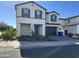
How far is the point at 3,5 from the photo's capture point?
15.6ft

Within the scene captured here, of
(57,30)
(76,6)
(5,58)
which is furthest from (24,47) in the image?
(76,6)

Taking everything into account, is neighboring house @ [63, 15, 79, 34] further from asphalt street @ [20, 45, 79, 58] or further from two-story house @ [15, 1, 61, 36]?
asphalt street @ [20, 45, 79, 58]

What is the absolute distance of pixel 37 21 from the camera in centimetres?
490

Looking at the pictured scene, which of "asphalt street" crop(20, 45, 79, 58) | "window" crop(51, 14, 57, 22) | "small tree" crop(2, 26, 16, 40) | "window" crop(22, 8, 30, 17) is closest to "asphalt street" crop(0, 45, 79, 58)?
"asphalt street" crop(20, 45, 79, 58)

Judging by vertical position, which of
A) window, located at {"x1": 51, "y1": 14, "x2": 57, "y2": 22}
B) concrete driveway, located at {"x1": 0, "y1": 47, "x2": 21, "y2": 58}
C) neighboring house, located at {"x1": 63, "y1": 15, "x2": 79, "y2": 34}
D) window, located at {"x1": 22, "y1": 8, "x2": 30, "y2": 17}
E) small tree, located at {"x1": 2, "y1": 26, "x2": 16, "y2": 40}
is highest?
window, located at {"x1": 22, "y1": 8, "x2": 30, "y2": 17}

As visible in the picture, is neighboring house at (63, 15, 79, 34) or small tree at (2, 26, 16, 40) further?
neighboring house at (63, 15, 79, 34)

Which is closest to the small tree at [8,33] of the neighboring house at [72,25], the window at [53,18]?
the window at [53,18]

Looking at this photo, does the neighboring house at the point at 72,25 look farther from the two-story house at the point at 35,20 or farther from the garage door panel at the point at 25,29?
the garage door panel at the point at 25,29

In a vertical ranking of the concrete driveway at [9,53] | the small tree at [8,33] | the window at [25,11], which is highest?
the window at [25,11]

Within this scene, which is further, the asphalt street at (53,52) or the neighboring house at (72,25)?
the neighboring house at (72,25)

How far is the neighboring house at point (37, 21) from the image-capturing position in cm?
486

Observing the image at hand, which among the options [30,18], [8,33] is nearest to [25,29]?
[30,18]

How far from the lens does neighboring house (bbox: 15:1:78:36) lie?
486cm

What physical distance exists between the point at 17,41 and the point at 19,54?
0.26 meters
